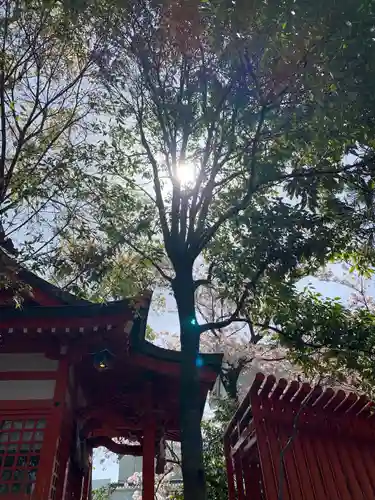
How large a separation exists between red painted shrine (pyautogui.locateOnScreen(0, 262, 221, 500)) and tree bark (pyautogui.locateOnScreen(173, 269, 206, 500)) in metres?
0.64

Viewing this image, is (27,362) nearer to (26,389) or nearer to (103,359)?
(26,389)

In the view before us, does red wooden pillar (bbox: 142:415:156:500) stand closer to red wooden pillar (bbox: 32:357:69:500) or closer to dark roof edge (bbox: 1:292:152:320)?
red wooden pillar (bbox: 32:357:69:500)

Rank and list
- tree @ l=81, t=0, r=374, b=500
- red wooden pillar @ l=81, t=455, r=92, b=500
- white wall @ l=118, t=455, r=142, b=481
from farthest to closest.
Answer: white wall @ l=118, t=455, r=142, b=481 → red wooden pillar @ l=81, t=455, r=92, b=500 → tree @ l=81, t=0, r=374, b=500

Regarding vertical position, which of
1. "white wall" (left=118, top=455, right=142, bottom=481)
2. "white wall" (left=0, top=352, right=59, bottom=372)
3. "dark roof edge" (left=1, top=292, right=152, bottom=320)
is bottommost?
"white wall" (left=0, top=352, right=59, bottom=372)

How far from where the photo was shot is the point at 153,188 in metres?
7.34

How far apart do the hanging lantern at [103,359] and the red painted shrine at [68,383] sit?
0.6 inches

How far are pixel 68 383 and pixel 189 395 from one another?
6.89ft

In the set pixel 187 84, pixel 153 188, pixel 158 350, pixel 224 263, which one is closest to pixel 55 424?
pixel 158 350

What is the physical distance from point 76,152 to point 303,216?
3922 millimetres

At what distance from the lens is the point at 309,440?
5457 mm

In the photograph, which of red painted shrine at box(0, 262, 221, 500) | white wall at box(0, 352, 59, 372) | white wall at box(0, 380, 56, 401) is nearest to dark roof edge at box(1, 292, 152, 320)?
red painted shrine at box(0, 262, 221, 500)

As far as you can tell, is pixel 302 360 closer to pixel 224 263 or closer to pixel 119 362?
pixel 224 263

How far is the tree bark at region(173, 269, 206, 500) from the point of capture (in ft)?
15.4

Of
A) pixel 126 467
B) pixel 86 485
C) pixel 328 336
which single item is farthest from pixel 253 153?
pixel 126 467
